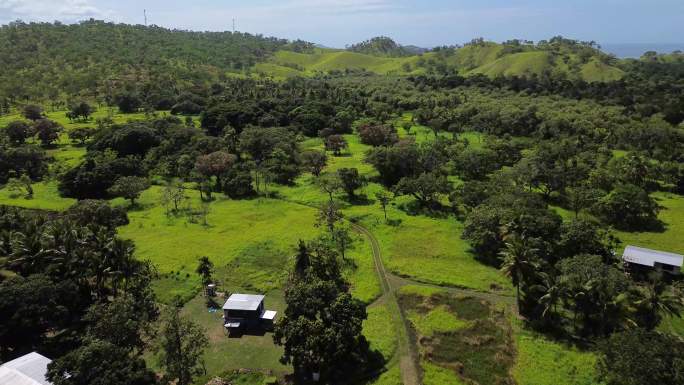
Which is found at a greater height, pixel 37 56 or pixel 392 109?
pixel 37 56

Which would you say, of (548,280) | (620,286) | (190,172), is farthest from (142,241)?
(620,286)

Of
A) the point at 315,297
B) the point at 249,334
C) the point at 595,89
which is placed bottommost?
the point at 249,334

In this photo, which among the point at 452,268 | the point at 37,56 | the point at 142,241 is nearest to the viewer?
the point at 452,268

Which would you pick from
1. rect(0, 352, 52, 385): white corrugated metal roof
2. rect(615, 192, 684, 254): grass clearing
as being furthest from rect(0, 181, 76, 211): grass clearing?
rect(615, 192, 684, 254): grass clearing

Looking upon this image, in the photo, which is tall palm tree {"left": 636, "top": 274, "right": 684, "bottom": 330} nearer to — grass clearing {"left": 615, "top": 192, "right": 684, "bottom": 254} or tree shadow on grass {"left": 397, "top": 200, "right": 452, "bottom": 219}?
grass clearing {"left": 615, "top": 192, "right": 684, "bottom": 254}

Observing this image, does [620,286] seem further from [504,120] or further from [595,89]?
[595,89]

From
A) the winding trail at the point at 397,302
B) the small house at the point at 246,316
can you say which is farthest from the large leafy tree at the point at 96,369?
the winding trail at the point at 397,302
